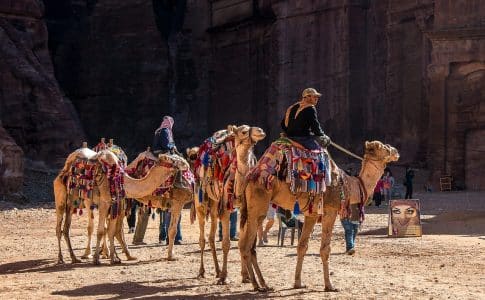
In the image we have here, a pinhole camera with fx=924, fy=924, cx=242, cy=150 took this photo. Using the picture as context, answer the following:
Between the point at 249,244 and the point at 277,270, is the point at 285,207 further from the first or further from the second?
the point at 277,270

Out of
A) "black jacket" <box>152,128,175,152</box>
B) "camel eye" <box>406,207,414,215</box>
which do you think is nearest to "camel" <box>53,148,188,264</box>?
"black jacket" <box>152,128,175,152</box>

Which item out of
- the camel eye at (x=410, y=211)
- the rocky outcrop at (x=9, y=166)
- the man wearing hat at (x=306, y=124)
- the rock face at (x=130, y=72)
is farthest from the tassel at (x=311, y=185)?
the rock face at (x=130, y=72)

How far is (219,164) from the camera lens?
13.3 m

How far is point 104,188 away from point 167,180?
120 cm

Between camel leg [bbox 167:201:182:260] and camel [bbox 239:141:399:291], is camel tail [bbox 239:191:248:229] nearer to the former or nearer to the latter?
camel [bbox 239:141:399:291]

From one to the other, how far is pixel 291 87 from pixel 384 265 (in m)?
28.6

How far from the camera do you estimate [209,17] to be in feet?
167

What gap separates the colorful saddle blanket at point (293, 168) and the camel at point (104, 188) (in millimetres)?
4229

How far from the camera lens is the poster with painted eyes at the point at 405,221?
19.4 m

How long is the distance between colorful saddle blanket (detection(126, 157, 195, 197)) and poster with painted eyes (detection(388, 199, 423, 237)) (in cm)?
503

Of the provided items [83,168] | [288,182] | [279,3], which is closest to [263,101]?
[279,3]

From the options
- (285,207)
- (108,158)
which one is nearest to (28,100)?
(108,158)

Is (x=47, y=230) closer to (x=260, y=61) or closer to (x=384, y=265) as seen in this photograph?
(x=384, y=265)

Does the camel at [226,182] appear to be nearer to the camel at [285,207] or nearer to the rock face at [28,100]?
the camel at [285,207]
